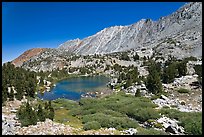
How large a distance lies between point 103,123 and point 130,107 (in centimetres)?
690

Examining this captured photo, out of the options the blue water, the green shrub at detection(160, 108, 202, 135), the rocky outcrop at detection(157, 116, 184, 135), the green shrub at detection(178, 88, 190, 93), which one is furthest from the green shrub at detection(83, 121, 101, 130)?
the blue water

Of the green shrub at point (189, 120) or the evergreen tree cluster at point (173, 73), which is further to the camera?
the evergreen tree cluster at point (173, 73)

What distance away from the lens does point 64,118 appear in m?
27.7

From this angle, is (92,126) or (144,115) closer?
(92,126)

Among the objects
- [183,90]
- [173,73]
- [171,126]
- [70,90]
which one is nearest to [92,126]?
[171,126]

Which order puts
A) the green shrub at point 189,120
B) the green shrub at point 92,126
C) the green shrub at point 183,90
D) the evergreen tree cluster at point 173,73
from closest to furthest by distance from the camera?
1. the green shrub at point 189,120
2. the green shrub at point 92,126
3. the green shrub at point 183,90
4. the evergreen tree cluster at point 173,73

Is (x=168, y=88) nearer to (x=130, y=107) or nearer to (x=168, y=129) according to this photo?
(x=130, y=107)

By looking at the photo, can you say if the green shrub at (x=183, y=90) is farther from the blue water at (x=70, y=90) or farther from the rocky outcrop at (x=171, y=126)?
the blue water at (x=70, y=90)

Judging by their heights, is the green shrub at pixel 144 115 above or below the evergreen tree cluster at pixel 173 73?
below

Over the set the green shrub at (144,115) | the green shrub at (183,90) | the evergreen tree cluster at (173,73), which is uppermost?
the evergreen tree cluster at (173,73)

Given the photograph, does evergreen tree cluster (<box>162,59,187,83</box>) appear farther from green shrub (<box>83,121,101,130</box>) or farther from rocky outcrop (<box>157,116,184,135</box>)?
green shrub (<box>83,121,101,130</box>)

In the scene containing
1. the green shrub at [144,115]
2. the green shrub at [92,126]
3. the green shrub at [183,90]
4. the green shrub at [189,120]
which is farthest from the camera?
the green shrub at [183,90]

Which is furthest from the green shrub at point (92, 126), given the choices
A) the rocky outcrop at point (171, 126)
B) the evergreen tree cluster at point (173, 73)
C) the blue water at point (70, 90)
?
the evergreen tree cluster at point (173, 73)

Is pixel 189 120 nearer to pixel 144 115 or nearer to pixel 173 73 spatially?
pixel 144 115
